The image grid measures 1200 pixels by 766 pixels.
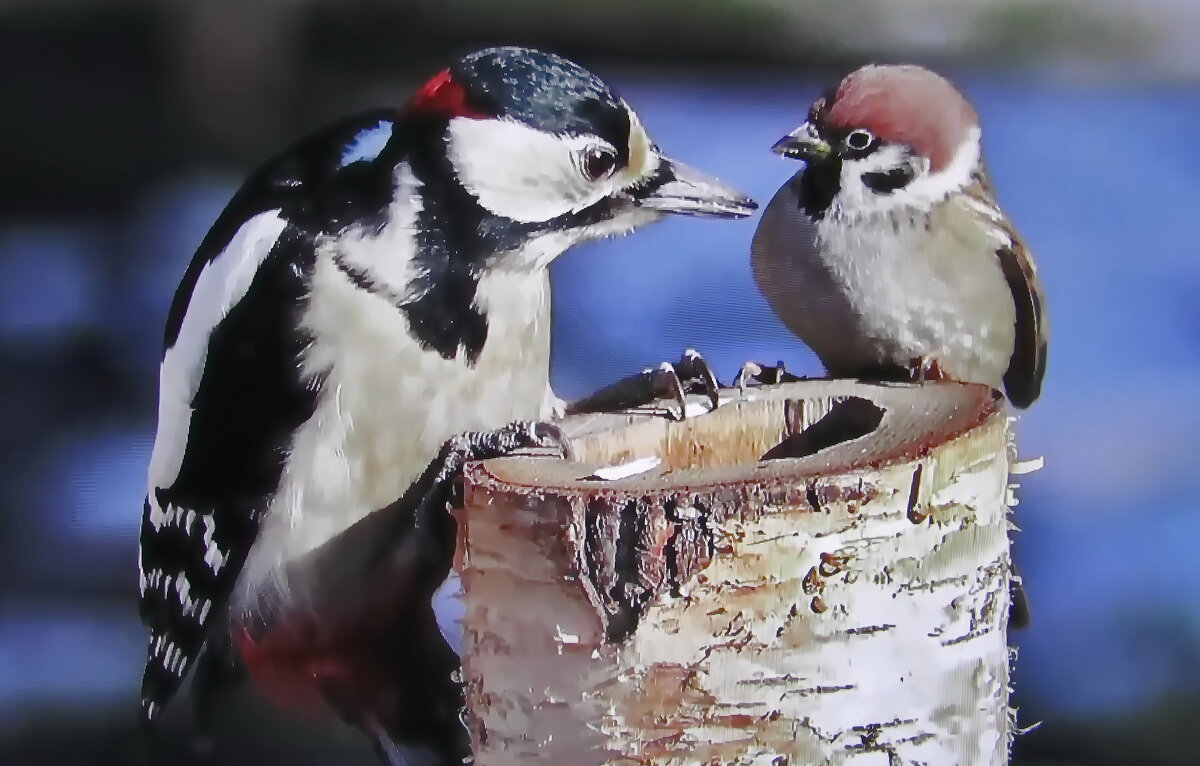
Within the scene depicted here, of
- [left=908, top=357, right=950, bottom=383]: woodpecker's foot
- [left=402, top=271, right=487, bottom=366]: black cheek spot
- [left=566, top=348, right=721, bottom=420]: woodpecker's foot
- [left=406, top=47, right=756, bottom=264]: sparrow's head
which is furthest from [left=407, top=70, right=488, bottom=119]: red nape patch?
[left=908, top=357, right=950, bottom=383]: woodpecker's foot

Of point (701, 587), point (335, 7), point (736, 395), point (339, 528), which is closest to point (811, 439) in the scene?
point (736, 395)

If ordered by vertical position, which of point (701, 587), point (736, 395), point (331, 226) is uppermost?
point (331, 226)

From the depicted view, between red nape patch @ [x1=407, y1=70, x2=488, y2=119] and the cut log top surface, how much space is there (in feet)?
0.68

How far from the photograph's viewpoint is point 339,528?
74 cm

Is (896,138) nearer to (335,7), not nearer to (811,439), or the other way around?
(811,439)

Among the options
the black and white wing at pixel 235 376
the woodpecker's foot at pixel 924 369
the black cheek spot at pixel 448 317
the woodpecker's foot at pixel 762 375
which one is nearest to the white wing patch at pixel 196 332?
the black and white wing at pixel 235 376

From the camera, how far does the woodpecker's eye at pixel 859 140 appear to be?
797 mm

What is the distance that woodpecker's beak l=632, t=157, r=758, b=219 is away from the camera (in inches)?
28.2

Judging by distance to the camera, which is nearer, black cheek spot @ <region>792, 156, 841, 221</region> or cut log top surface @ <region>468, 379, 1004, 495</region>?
cut log top surface @ <region>468, 379, 1004, 495</region>

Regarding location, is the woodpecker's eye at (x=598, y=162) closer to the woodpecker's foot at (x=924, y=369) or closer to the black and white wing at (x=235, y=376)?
the black and white wing at (x=235, y=376)

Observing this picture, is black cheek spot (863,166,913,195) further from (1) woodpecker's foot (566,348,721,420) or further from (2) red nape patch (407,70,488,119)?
(2) red nape patch (407,70,488,119)

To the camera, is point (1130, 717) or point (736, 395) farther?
point (1130, 717)

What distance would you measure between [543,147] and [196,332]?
0.26 metres

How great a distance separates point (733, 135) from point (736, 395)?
0.19 metres
